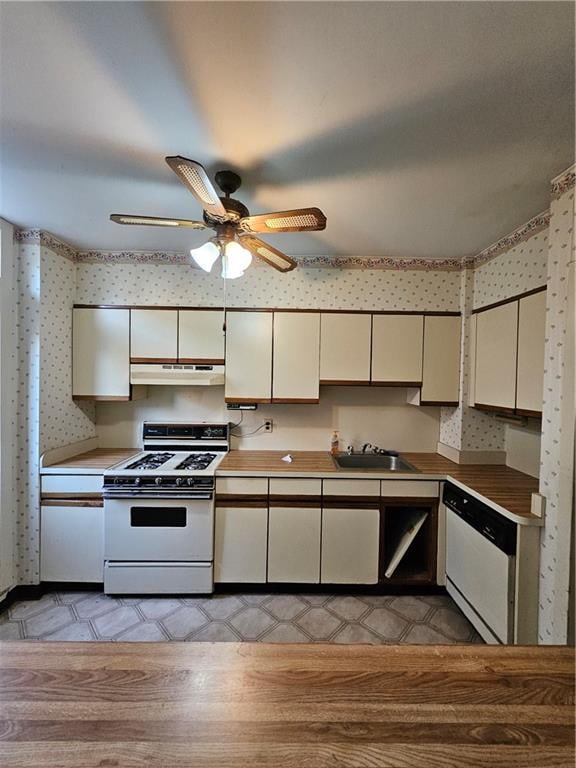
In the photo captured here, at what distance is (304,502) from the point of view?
7.84 ft

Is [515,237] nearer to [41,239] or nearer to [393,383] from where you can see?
[393,383]

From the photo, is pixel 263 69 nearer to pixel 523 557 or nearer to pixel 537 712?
pixel 537 712

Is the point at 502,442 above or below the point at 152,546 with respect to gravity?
above

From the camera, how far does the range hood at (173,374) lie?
2631mm

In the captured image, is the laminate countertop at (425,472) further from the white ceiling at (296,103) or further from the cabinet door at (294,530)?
the white ceiling at (296,103)

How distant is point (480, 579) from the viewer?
1935 millimetres

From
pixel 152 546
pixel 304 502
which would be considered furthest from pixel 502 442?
pixel 152 546

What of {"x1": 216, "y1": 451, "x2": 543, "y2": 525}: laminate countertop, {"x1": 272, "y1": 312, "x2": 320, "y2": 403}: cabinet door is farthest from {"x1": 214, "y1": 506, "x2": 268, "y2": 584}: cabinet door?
{"x1": 272, "y1": 312, "x2": 320, "y2": 403}: cabinet door

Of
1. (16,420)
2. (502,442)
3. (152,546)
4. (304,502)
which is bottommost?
(152,546)

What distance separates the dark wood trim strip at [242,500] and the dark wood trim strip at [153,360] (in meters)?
1.14

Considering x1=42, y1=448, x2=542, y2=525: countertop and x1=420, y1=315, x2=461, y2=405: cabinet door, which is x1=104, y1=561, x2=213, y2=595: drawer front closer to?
x1=42, y1=448, x2=542, y2=525: countertop

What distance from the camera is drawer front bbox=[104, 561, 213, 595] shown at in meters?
2.30

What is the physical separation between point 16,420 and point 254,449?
1794 mm

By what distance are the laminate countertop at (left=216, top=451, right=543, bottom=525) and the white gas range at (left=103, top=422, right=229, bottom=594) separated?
294mm
